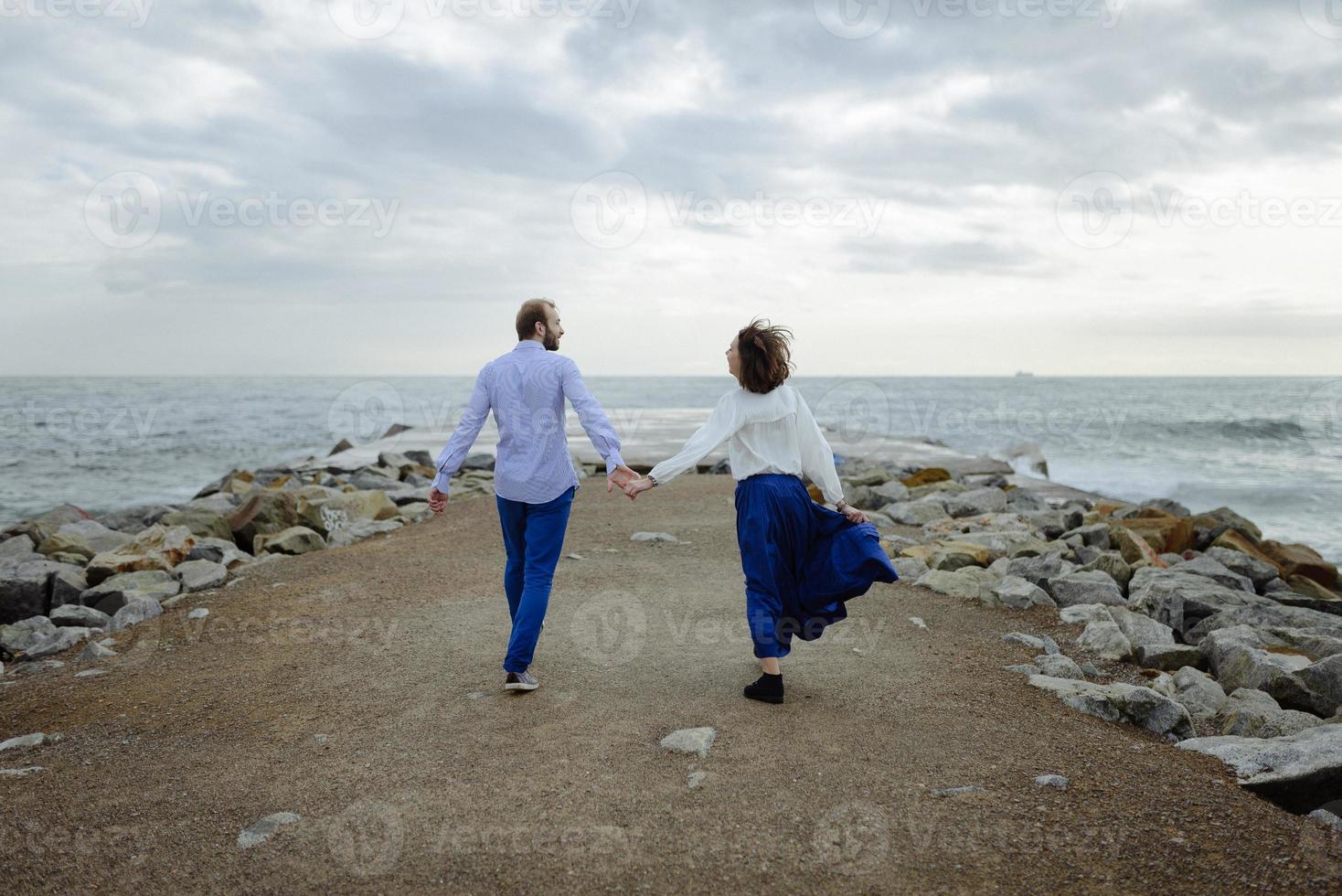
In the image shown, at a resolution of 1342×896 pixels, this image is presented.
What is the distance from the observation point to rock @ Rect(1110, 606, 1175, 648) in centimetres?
623

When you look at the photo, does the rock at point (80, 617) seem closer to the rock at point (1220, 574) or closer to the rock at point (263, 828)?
the rock at point (263, 828)

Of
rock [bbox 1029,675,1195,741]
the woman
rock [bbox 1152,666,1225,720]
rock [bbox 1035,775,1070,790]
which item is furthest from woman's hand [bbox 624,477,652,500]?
rock [bbox 1152,666,1225,720]

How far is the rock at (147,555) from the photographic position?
8.45 meters

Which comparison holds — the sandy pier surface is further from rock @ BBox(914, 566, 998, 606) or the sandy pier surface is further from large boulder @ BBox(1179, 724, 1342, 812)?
rock @ BBox(914, 566, 998, 606)

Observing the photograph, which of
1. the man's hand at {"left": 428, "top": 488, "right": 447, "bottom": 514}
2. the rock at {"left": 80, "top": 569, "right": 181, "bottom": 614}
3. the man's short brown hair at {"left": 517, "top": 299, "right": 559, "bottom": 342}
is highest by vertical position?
the man's short brown hair at {"left": 517, "top": 299, "right": 559, "bottom": 342}

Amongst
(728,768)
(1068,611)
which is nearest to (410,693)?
(728,768)

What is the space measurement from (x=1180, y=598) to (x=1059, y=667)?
2210mm

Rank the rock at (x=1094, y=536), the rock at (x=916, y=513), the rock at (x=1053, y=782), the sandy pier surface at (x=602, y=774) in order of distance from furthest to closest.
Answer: the rock at (x=916, y=513)
the rock at (x=1094, y=536)
the rock at (x=1053, y=782)
the sandy pier surface at (x=602, y=774)

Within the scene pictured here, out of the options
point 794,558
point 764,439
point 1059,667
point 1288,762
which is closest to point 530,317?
point 764,439

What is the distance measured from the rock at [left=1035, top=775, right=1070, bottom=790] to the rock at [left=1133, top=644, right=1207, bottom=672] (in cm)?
242

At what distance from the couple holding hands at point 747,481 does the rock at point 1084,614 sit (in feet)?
8.64

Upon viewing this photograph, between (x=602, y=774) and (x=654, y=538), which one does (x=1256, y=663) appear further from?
(x=654, y=538)

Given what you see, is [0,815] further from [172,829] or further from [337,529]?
[337,529]

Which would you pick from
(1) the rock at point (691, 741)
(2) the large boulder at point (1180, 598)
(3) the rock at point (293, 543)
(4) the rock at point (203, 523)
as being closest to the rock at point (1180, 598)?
(2) the large boulder at point (1180, 598)
